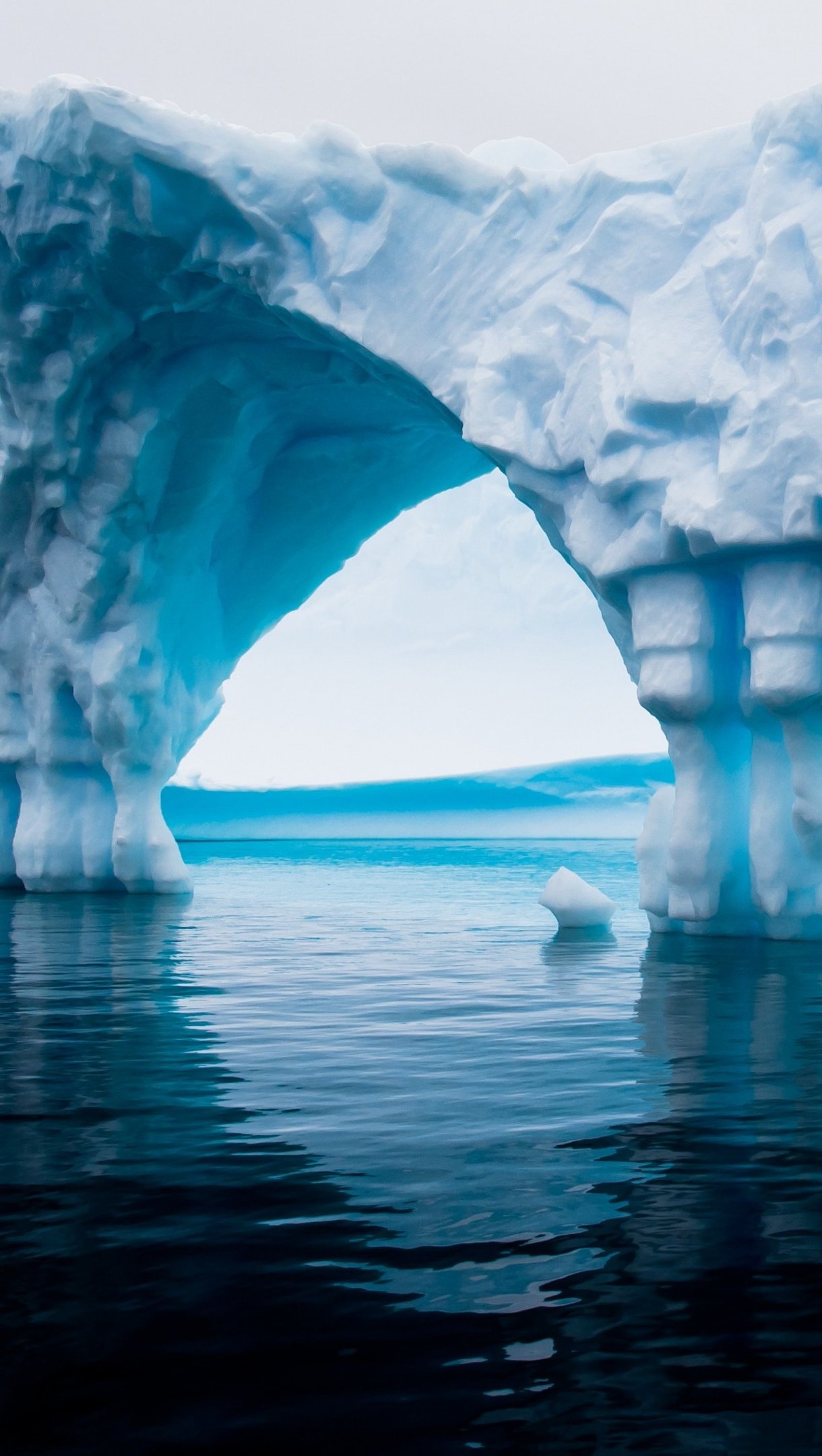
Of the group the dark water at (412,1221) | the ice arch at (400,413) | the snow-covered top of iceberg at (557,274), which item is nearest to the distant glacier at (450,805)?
the ice arch at (400,413)

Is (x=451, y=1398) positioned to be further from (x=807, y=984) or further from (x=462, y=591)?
(x=462, y=591)

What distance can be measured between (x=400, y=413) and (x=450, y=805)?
51.5ft

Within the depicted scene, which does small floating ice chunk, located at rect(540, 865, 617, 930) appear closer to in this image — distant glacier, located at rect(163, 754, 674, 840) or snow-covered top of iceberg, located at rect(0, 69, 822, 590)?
snow-covered top of iceberg, located at rect(0, 69, 822, 590)

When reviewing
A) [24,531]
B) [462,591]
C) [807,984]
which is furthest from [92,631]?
[462,591]

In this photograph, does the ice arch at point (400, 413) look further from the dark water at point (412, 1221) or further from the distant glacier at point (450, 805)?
the distant glacier at point (450, 805)

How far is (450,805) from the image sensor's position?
25.5 m

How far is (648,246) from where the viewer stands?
7.11 metres

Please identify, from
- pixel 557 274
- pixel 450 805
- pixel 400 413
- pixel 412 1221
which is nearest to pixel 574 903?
pixel 557 274

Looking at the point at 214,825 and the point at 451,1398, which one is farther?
the point at 214,825

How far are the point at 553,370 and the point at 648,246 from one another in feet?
2.61

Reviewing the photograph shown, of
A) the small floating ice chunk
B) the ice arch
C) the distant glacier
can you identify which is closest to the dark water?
the ice arch

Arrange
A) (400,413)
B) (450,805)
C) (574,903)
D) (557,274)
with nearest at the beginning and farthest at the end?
(557,274) → (574,903) → (400,413) → (450,805)

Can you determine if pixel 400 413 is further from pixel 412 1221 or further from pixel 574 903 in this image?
pixel 412 1221

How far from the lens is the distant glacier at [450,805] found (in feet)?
77.5
